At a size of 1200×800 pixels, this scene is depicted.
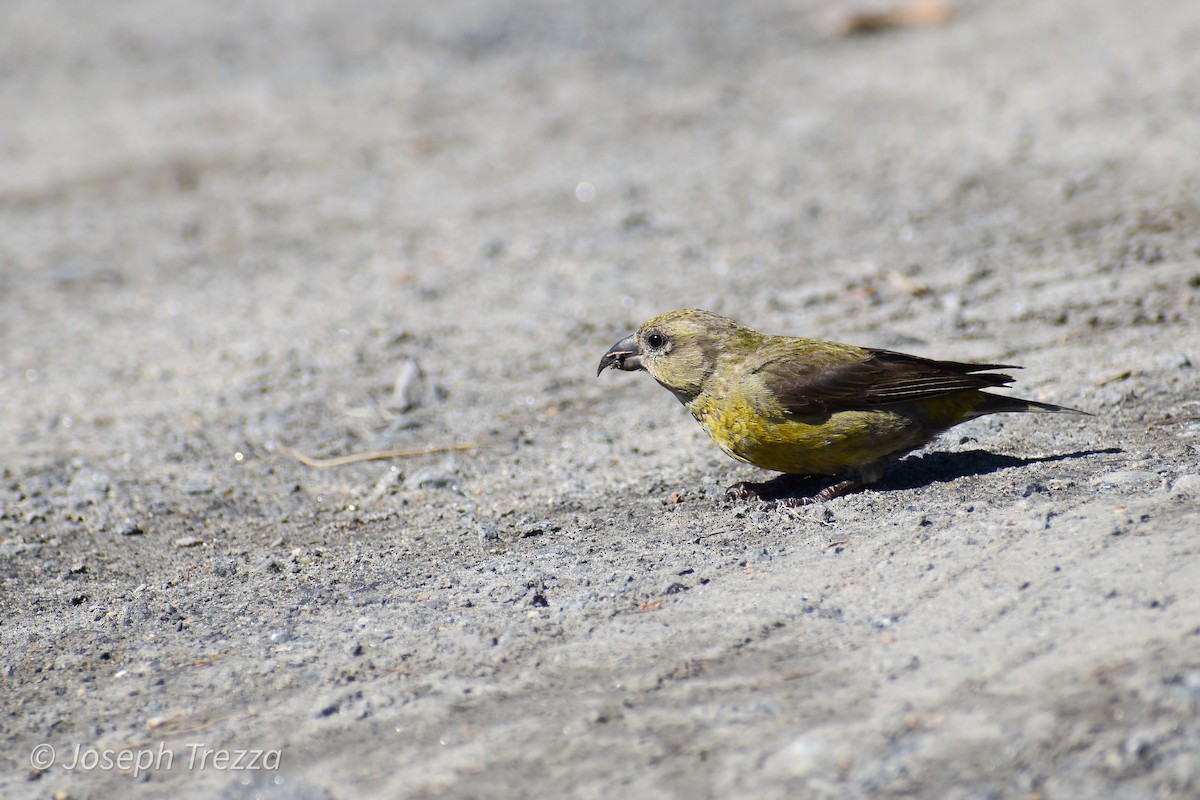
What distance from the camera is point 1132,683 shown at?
346 cm

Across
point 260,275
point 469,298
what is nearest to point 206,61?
point 260,275

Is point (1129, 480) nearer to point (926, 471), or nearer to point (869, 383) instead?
point (926, 471)

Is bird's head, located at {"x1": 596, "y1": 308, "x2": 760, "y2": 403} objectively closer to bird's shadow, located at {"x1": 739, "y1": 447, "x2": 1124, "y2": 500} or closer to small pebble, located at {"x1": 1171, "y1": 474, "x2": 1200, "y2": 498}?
bird's shadow, located at {"x1": 739, "y1": 447, "x2": 1124, "y2": 500}

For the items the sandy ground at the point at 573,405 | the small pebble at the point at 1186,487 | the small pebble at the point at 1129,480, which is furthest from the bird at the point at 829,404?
the small pebble at the point at 1186,487

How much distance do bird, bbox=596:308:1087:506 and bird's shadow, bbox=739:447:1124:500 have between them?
0.07m

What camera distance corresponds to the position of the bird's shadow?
540 cm

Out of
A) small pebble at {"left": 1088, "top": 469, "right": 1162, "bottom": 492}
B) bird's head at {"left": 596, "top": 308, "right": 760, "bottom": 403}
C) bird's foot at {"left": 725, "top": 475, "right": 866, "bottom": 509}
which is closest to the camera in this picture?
small pebble at {"left": 1088, "top": 469, "right": 1162, "bottom": 492}

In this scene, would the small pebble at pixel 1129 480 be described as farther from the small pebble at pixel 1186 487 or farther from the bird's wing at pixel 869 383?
the bird's wing at pixel 869 383

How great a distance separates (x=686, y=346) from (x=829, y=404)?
846mm

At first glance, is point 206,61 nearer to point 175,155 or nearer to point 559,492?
point 175,155

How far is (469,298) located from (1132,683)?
589cm

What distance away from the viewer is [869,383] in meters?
5.31

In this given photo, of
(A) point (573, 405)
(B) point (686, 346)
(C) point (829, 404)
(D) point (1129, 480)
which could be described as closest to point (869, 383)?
(C) point (829, 404)

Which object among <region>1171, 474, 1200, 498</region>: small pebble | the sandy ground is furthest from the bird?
<region>1171, 474, 1200, 498</region>: small pebble
